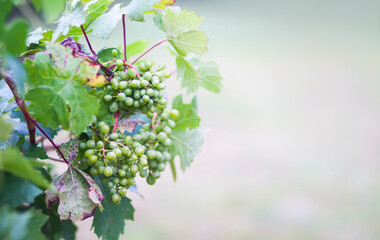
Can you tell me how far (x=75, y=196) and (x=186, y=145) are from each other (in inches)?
7.2

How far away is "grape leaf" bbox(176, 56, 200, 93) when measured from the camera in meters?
0.49

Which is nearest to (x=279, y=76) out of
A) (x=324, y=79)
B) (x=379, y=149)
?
(x=324, y=79)

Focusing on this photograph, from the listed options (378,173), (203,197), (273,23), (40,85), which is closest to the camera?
(40,85)

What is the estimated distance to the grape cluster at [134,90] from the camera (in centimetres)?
39

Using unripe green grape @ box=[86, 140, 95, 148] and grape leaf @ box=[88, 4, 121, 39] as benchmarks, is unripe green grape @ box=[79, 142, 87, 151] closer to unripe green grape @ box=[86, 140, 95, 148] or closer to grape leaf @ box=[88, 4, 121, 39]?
unripe green grape @ box=[86, 140, 95, 148]

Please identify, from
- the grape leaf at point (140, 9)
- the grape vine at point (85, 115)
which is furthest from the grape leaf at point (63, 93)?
the grape leaf at point (140, 9)

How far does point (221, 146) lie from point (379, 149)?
1137mm

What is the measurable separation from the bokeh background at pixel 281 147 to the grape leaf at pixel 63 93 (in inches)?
63.4

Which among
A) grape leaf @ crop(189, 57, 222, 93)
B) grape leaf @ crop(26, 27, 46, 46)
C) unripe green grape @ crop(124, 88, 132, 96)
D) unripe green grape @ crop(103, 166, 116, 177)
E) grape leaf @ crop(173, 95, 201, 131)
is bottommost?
unripe green grape @ crop(103, 166, 116, 177)

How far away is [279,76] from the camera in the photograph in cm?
371

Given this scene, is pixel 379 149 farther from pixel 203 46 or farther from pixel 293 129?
pixel 203 46

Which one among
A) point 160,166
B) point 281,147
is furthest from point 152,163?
point 281,147

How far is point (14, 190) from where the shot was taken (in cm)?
29

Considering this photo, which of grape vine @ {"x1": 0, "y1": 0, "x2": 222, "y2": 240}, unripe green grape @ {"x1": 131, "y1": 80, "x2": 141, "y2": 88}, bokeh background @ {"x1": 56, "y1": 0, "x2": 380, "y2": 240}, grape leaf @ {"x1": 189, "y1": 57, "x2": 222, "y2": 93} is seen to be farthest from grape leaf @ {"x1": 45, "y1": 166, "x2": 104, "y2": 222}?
bokeh background @ {"x1": 56, "y1": 0, "x2": 380, "y2": 240}
